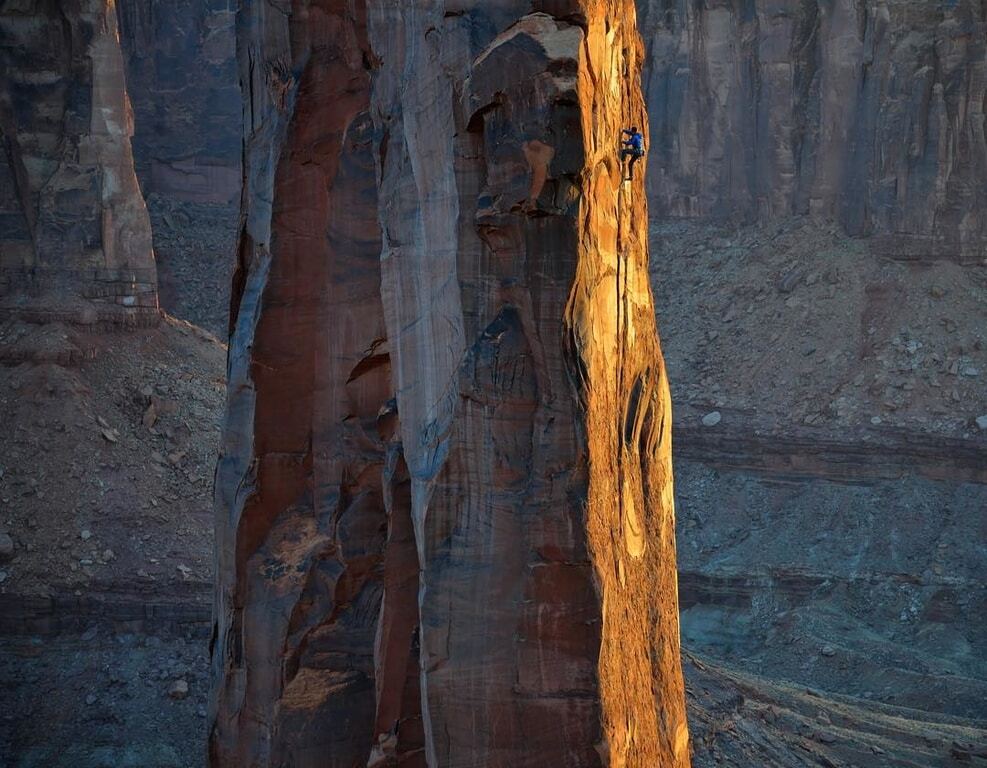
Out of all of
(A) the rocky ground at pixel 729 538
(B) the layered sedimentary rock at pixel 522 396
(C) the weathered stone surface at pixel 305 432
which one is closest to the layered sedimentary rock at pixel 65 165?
(A) the rocky ground at pixel 729 538

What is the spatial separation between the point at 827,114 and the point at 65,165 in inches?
806

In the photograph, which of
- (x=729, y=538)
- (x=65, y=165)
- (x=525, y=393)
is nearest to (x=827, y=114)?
(x=729, y=538)

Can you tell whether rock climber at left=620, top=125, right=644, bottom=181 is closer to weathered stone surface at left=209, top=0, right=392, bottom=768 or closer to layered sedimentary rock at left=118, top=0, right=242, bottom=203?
weathered stone surface at left=209, top=0, right=392, bottom=768

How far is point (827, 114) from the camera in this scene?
1662 inches

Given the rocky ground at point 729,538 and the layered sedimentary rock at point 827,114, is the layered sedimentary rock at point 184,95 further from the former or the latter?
the rocky ground at point 729,538

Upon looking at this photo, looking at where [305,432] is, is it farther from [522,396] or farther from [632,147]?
[632,147]

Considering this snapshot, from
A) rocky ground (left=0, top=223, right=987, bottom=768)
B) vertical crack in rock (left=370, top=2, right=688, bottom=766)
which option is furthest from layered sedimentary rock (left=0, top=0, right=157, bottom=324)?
vertical crack in rock (left=370, top=2, right=688, bottom=766)

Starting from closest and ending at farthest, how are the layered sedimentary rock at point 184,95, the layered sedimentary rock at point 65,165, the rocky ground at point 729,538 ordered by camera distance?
the rocky ground at point 729,538 → the layered sedimentary rock at point 65,165 → the layered sedimentary rock at point 184,95

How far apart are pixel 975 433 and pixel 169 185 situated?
27575 millimetres

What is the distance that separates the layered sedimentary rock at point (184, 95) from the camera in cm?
5141

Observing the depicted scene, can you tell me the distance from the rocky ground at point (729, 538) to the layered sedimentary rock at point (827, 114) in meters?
1.41

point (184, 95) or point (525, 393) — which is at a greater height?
point (184, 95)

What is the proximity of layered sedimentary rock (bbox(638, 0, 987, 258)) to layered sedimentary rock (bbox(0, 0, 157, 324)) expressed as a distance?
62.9 ft

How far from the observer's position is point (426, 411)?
966 cm
